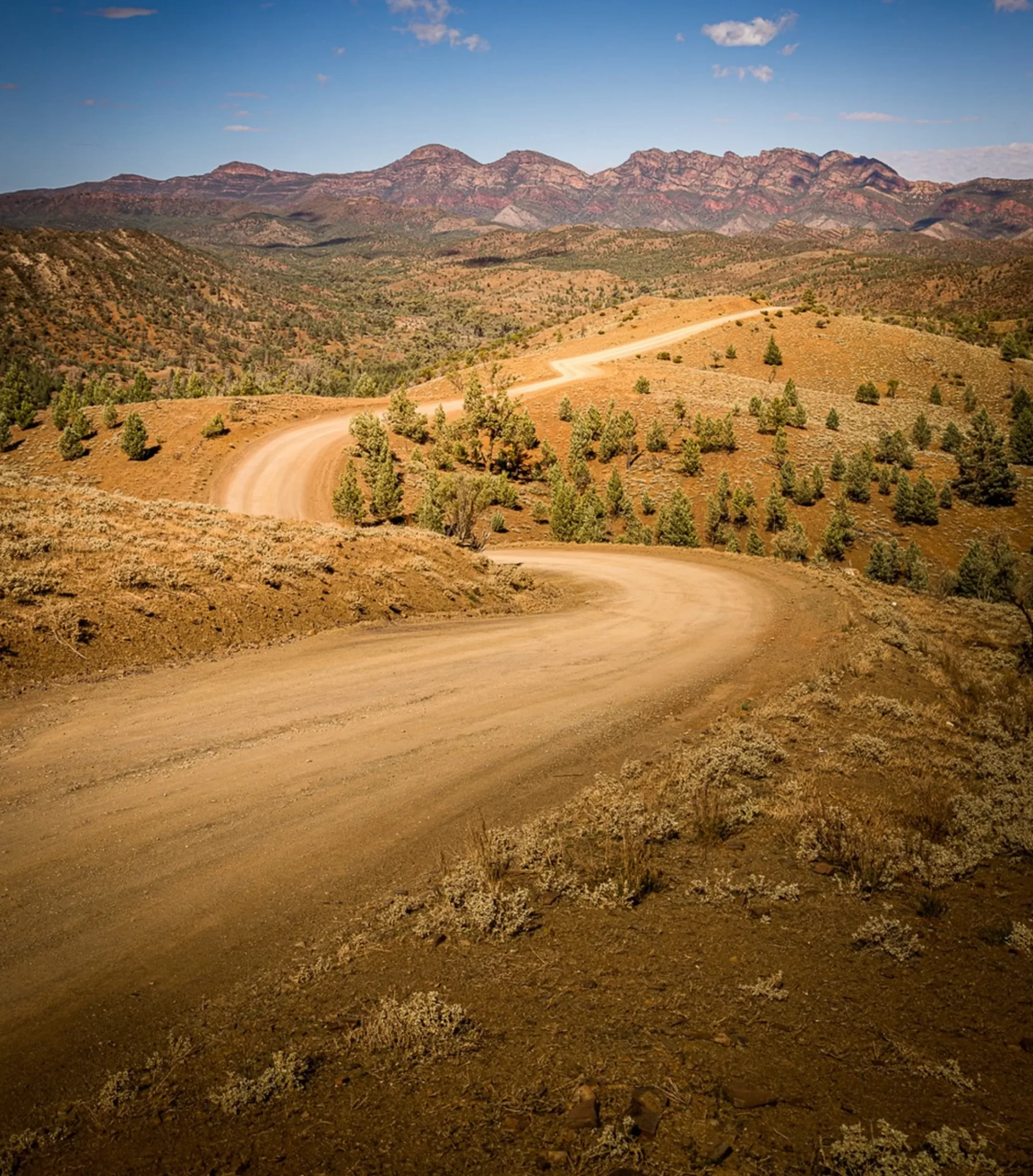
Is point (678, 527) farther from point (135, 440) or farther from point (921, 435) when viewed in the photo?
point (135, 440)

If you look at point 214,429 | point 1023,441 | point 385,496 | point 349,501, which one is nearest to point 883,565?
point 1023,441

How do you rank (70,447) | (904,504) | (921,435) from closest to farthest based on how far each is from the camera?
1. (70,447)
2. (904,504)
3. (921,435)

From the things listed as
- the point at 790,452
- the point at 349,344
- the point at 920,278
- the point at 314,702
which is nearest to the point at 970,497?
the point at 790,452

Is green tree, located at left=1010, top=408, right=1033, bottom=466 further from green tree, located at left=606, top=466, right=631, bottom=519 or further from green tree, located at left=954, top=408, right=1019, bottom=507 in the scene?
green tree, located at left=606, top=466, right=631, bottom=519

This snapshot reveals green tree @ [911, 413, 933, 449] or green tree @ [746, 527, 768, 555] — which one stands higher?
green tree @ [911, 413, 933, 449]

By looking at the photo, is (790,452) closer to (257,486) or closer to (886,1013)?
(257,486)

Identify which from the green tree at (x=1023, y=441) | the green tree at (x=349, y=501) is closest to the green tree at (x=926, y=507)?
the green tree at (x=1023, y=441)

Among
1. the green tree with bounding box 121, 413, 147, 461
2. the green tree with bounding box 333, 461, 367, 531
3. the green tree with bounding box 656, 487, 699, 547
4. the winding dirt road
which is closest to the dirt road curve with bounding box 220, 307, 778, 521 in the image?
the green tree with bounding box 333, 461, 367, 531
